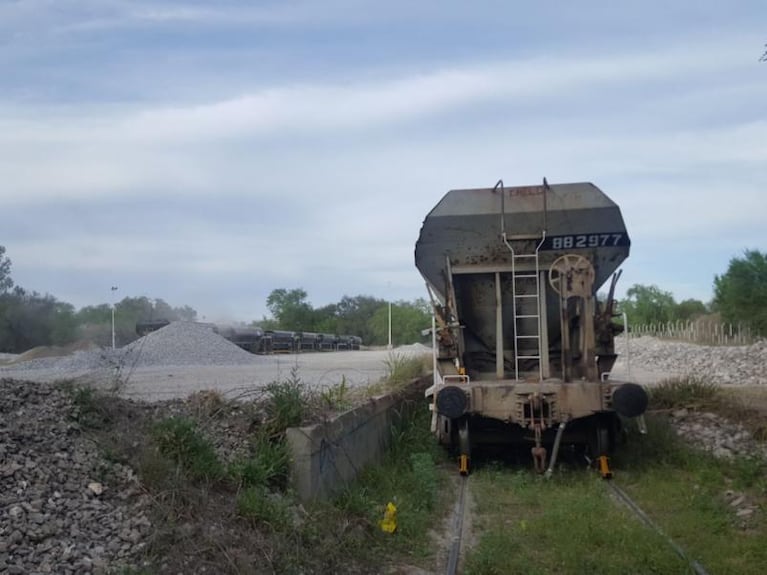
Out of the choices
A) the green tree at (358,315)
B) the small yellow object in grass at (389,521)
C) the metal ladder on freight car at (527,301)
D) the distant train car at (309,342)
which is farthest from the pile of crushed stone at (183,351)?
the green tree at (358,315)

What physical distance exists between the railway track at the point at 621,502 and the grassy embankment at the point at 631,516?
0.26 ft

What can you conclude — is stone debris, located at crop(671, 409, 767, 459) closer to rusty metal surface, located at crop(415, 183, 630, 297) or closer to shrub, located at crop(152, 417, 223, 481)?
rusty metal surface, located at crop(415, 183, 630, 297)

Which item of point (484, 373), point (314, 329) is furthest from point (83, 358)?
point (314, 329)

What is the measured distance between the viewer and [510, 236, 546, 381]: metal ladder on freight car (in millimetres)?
11883

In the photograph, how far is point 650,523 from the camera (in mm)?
8344

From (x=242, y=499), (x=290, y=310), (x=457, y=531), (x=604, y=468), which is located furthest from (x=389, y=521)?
(x=290, y=310)

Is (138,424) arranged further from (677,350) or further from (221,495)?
(677,350)

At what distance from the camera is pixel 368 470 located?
1017cm

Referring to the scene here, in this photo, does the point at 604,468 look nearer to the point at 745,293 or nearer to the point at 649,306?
the point at 745,293

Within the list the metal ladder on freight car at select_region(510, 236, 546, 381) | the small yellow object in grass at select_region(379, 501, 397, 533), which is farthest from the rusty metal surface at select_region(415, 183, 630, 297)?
the small yellow object in grass at select_region(379, 501, 397, 533)

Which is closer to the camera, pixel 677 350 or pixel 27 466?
pixel 27 466

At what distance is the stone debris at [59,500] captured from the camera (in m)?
4.96

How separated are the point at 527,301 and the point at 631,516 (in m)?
4.08

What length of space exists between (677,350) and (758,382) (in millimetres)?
16585
